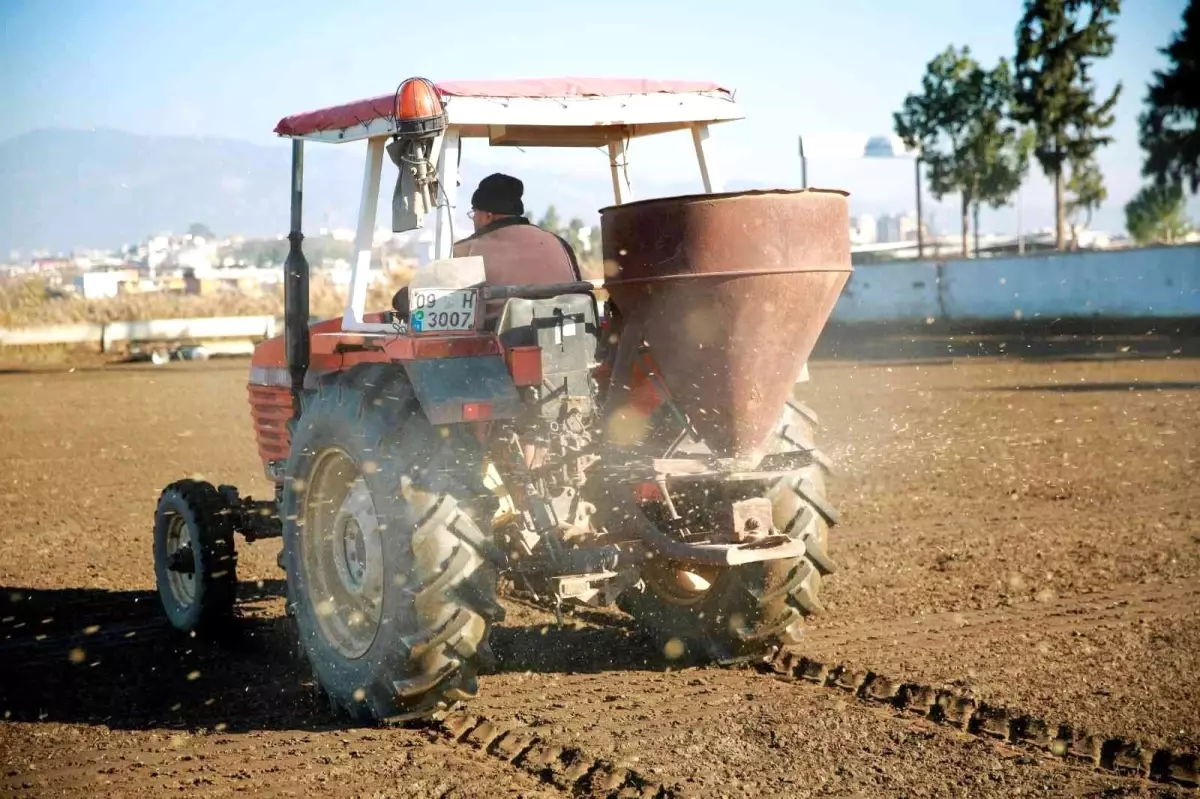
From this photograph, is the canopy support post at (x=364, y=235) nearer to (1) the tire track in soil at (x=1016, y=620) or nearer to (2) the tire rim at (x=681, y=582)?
(2) the tire rim at (x=681, y=582)

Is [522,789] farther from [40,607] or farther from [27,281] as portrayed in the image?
[27,281]

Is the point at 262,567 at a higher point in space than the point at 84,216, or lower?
lower

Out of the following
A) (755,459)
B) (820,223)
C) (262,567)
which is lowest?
(262,567)

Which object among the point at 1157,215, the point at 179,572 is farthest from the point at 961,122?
the point at 179,572

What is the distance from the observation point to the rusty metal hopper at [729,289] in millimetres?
4730

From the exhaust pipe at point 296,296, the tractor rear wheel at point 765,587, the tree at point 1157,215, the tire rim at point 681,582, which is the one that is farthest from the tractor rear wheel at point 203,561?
the tree at point 1157,215

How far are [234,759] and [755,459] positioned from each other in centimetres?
225

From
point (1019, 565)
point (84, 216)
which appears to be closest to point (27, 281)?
point (84, 216)

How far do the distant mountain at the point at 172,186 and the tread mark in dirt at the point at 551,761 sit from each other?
2.06 m

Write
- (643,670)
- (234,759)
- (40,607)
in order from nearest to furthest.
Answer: (234,759) → (643,670) → (40,607)

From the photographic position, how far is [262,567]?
848 cm

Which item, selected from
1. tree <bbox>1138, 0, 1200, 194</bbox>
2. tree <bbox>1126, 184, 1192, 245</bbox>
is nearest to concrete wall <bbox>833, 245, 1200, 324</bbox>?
tree <bbox>1138, 0, 1200, 194</bbox>

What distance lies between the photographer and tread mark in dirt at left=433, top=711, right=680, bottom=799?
4375mm

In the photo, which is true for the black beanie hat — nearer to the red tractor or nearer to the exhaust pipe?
the red tractor
